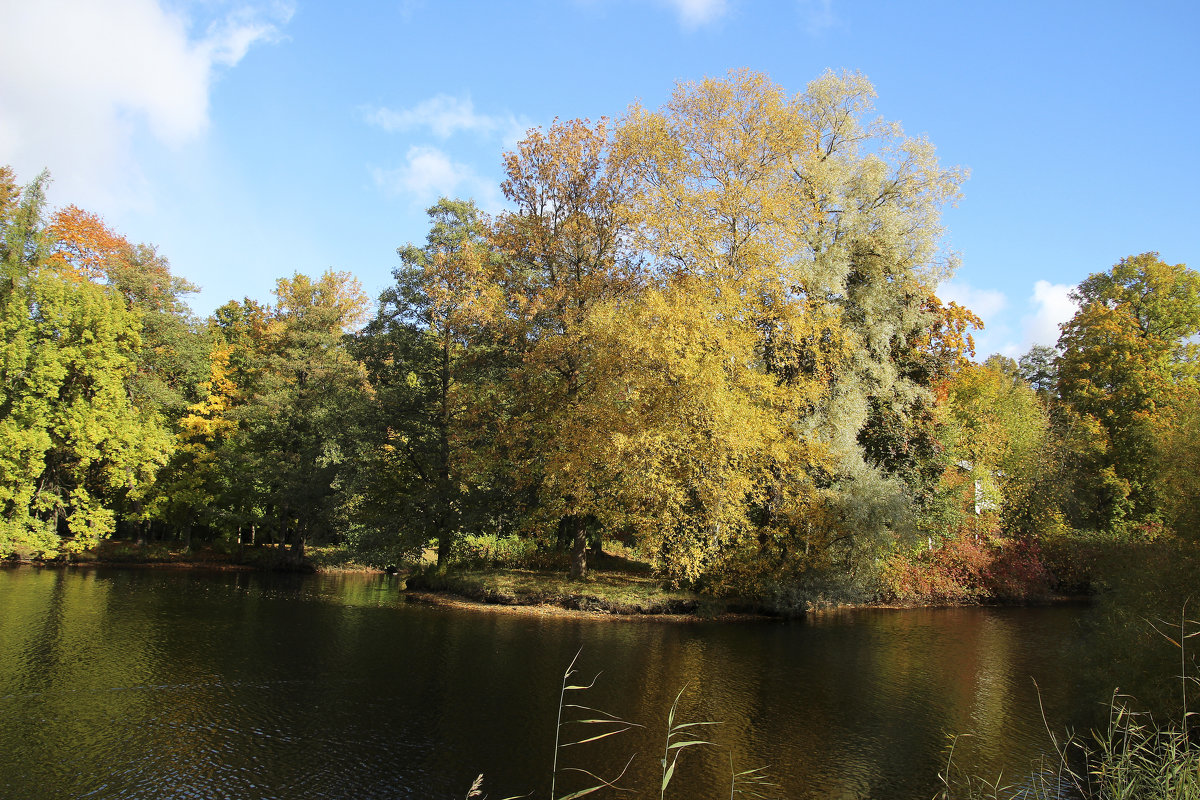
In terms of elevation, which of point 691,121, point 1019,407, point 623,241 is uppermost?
point 691,121

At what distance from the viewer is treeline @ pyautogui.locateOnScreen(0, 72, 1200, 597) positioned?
77.8 feet

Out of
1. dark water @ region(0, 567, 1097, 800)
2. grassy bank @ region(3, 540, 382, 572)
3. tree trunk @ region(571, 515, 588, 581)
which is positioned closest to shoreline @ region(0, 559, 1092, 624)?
dark water @ region(0, 567, 1097, 800)

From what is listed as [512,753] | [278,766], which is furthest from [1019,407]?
[278,766]

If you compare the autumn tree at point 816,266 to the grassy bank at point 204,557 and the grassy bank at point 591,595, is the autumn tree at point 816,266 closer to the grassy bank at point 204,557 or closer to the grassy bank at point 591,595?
the grassy bank at point 591,595

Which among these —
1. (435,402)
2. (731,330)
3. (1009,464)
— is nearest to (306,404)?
(435,402)

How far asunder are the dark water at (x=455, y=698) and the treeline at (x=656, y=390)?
491cm

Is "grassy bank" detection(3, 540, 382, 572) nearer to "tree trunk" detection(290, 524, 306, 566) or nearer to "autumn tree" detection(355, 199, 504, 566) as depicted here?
"tree trunk" detection(290, 524, 306, 566)

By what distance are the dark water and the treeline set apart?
4907 mm

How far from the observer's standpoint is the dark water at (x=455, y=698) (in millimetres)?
9750

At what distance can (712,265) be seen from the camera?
1009 inches

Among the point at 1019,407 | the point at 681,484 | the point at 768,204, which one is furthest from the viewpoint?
the point at 1019,407

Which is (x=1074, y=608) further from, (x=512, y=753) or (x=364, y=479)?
(x=364, y=479)

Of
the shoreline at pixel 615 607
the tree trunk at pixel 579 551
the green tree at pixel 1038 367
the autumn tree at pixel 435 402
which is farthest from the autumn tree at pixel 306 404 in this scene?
the green tree at pixel 1038 367

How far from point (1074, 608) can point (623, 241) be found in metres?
24.6
